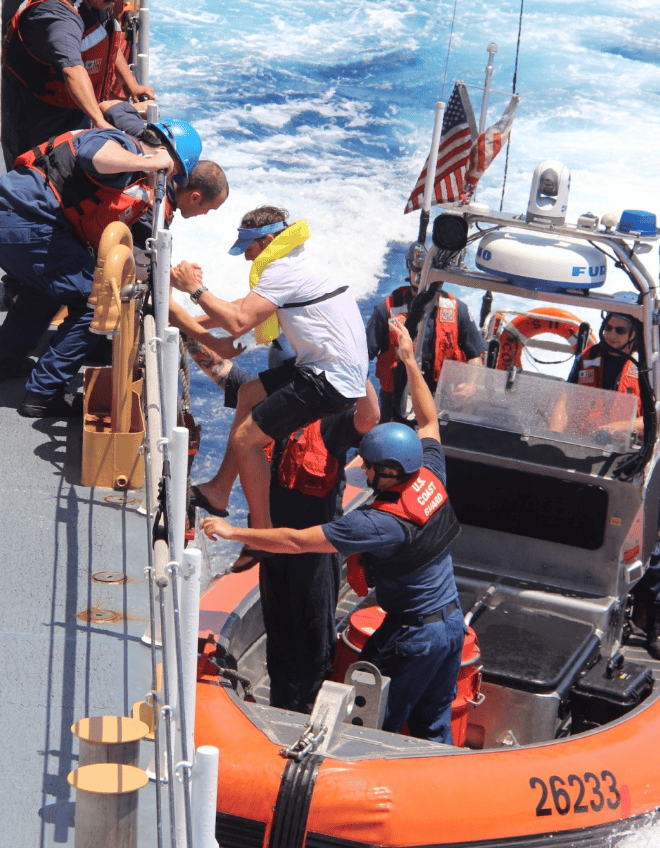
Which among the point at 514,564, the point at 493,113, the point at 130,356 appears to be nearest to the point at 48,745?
the point at 130,356

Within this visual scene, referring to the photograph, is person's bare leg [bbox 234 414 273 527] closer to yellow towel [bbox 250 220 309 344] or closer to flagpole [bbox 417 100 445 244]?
yellow towel [bbox 250 220 309 344]

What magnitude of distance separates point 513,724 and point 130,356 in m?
2.19

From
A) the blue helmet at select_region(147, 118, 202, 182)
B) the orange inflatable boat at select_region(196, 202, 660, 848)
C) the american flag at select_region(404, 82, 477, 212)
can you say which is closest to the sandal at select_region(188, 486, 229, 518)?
the orange inflatable boat at select_region(196, 202, 660, 848)

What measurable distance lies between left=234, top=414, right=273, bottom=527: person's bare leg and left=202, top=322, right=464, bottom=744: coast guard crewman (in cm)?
45

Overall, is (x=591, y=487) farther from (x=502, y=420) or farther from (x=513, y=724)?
(x=513, y=724)

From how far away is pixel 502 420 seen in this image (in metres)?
5.84

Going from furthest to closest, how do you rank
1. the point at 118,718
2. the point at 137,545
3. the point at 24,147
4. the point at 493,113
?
1. the point at 493,113
2. the point at 24,147
3. the point at 137,545
4. the point at 118,718

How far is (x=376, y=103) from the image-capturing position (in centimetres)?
2055

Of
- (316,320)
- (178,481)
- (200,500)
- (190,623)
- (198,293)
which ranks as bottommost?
(200,500)

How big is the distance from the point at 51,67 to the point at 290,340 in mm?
1770

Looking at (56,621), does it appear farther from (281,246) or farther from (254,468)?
(281,246)

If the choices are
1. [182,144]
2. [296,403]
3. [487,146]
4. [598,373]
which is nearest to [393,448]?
[296,403]

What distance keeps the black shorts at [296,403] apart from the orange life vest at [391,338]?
251cm

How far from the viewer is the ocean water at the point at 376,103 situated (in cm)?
1653
